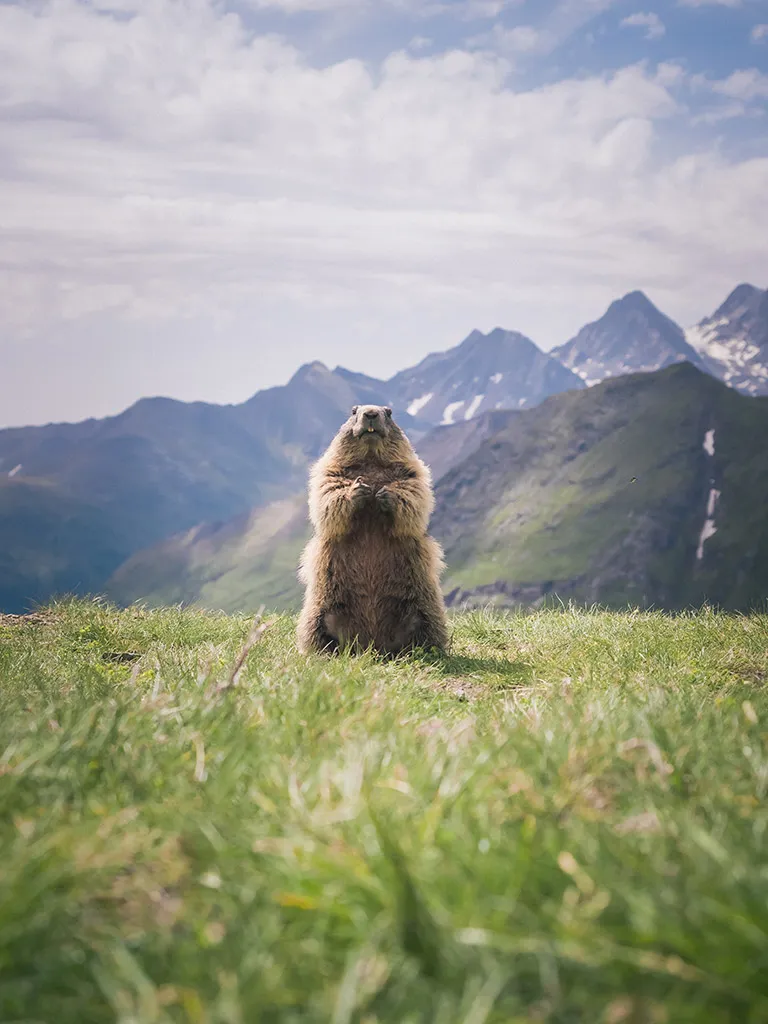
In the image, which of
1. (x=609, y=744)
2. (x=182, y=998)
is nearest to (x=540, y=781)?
(x=609, y=744)

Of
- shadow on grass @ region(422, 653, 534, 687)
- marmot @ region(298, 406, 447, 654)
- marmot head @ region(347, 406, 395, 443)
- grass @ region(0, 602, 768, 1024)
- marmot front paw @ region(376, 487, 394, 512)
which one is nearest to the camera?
grass @ region(0, 602, 768, 1024)

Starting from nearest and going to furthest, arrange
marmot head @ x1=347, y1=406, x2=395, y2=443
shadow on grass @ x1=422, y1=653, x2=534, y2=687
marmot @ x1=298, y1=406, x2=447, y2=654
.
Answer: shadow on grass @ x1=422, y1=653, x2=534, y2=687 → marmot @ x1=298, y1=406, x2=447, y2=654 → marmot head @ x1=347, y1=406, x2=395, y2=443

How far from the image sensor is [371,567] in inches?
431

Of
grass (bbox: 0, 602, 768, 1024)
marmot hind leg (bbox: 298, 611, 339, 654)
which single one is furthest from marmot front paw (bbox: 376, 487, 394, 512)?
grass (bbox: 0, 602, 768, 1024)

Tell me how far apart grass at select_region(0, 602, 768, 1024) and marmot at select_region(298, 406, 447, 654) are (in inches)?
186

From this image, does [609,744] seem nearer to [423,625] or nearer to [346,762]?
[346,762]

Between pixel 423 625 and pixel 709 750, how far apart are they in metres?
6.17

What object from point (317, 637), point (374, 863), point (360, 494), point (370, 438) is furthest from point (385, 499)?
point (374, 863)

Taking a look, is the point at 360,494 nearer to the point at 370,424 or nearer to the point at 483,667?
the point at 370,424

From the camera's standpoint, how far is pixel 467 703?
317 inches

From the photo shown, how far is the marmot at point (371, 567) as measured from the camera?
35.5ft

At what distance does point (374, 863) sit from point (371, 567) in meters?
7.59

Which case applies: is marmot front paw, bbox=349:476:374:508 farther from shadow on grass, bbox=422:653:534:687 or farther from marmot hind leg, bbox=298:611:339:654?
shadow on grass, bbox=422:653:534:687

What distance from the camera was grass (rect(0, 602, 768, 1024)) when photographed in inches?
115
